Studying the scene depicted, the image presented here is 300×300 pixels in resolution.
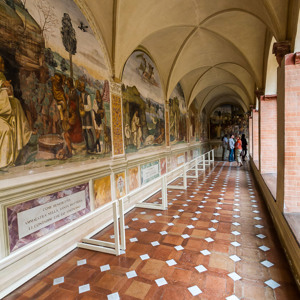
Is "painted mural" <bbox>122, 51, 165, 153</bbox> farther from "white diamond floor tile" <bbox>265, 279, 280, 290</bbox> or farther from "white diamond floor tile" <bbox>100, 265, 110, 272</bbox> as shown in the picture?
"white diamond floor tile" <bbox>265, 279, 280, 290</bbox>

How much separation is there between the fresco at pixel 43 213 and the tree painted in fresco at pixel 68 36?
2471 mm

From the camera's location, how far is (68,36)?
4.18 m

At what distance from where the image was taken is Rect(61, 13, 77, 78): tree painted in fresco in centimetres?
408

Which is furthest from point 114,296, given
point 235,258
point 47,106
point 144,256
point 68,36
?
point 68,36

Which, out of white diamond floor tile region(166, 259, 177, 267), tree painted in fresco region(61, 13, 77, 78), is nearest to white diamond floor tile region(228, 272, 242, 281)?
white diamond floor tile region(166, 259, 177, 267)

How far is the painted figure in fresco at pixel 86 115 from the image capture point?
14.7ft

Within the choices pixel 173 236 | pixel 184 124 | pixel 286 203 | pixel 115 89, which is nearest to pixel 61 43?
pixel 115 89

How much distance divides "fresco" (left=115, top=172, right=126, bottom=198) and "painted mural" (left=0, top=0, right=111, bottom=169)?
105 cm

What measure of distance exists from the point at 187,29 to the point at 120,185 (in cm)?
557

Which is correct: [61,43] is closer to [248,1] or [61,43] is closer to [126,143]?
[126,143]

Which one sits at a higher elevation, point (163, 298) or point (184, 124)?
point (184, 124)

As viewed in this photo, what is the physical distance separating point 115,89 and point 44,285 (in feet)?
14.9

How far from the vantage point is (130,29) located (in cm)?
551

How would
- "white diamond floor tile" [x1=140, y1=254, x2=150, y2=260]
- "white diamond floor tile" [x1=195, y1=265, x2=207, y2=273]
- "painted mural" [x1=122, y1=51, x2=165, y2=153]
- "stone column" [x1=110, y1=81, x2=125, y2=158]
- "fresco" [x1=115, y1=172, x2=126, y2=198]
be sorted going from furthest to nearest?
"painted mural" [x1=122, y1=51, x2=165, y2=153] → "fresco" [x1=115, y1=172, x2=126, y2=198] → "stone column" [x1=110, y1=81, x2=125, y2=158] → "white diamond floor tile" [x1=140, y1=254, x2=150, y2=260] → "white diamond floor tile" [x1=195, y1=265, x2=207, y2=273]
